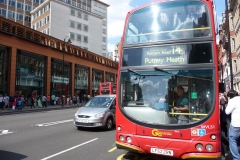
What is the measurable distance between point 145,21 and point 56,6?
5256 centimetres

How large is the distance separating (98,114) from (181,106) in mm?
5355

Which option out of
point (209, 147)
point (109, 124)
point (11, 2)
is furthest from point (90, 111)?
point (11, 2)

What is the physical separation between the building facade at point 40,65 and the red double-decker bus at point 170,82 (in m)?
23.6

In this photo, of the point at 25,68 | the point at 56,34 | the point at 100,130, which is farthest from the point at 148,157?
the point at 56,34

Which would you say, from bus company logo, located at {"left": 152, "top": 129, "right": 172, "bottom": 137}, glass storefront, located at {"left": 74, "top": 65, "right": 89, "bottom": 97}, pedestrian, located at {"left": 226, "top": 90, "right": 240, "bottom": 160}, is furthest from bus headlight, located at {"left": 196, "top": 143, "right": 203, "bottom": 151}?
glass storefront, located at {"left": 74, "top": 65, "right": 89, "bottom": 97}

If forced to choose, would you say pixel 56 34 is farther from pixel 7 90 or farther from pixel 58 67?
pixel 7 90

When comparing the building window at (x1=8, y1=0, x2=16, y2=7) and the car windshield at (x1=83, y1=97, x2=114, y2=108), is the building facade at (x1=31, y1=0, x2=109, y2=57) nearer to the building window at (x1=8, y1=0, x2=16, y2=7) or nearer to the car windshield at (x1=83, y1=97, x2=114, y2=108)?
the building window at (x1=8, y1=0, x2=16, y2=7)

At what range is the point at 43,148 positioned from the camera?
23.5 ft

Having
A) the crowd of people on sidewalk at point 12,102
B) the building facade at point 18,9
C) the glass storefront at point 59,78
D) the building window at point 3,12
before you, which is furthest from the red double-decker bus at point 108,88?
the building window at point 3,12

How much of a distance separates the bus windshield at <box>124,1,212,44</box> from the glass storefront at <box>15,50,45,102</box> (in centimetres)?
2365

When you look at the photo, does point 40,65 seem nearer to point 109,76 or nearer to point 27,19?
point 109,76

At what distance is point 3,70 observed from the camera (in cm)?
2562

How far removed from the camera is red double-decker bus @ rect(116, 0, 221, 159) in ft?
16.5

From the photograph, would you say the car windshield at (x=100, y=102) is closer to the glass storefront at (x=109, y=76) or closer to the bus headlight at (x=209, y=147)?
the bus headlight at (x=209, y=147)
